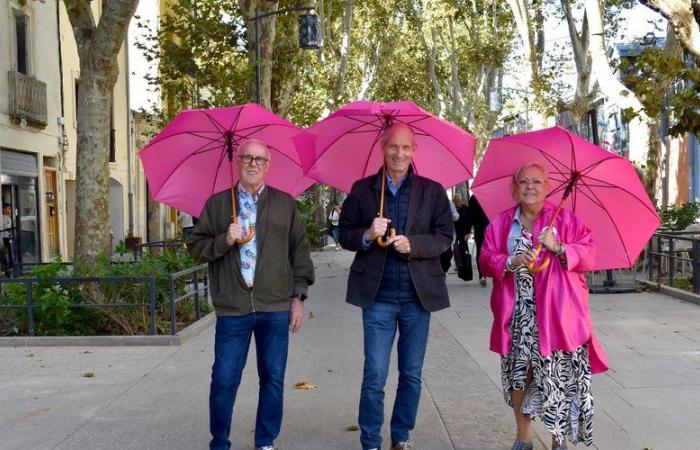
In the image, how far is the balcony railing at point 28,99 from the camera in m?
19.3

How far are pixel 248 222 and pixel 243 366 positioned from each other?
82cm

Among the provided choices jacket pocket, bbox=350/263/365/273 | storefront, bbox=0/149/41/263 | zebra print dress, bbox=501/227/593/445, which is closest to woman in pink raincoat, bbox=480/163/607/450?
zebra print dress, bbox=501/227/593/445

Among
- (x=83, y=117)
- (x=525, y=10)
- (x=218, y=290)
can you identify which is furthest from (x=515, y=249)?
(x=525, y=10)

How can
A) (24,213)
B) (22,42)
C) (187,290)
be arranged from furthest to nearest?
(22,42) → (24,213) → (187,290)

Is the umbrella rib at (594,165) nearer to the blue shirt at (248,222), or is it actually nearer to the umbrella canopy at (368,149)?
the umbrella canopy at (368,149)

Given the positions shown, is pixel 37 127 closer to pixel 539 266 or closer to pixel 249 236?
pixel 249 236

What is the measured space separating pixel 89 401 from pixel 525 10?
15115 mm

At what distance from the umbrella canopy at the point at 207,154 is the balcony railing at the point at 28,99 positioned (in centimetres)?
1521

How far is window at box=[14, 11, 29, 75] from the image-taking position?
66.8ft

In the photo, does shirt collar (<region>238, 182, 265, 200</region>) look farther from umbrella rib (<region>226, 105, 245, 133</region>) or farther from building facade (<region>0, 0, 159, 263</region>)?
building facade (<region>0, 0, 159, 263</region>)

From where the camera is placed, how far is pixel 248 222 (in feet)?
16.0

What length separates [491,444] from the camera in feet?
17.3

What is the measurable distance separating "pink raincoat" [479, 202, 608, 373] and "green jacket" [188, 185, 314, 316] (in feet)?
3.56

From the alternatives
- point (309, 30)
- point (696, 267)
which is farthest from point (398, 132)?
point (309, 30)
